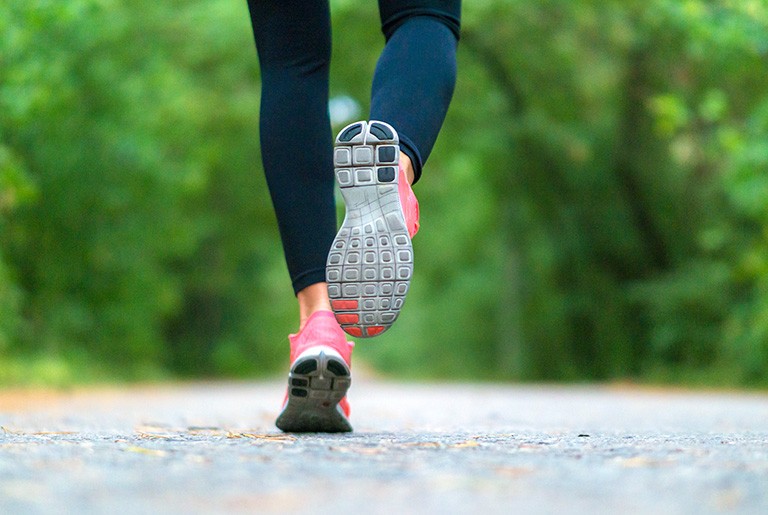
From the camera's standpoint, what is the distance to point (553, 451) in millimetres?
1691

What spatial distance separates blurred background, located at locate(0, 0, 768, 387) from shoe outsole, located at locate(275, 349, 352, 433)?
525 cm

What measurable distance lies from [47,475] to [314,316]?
3.14ft

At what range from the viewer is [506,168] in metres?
14.9

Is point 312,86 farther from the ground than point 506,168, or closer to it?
closer to it

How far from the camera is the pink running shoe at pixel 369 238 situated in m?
1.89

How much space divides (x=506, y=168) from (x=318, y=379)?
1298cm

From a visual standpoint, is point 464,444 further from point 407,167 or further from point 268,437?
point 407,167

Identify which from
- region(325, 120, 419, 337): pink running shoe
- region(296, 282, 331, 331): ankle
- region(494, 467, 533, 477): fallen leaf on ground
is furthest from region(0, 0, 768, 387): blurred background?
region(494, 467, 533, 477): fallen leaf on ground

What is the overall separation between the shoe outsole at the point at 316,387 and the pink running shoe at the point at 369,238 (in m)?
0.25

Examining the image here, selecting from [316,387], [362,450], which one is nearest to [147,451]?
[362,450]

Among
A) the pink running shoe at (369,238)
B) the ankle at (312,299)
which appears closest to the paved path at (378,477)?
the pink running shoe at (369,238)

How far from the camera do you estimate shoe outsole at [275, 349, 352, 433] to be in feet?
7.08

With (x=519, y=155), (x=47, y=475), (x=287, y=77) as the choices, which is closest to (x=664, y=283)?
(x=519, y=155)

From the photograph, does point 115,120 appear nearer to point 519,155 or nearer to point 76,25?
point 76,25
